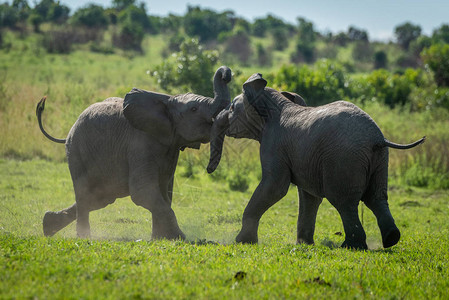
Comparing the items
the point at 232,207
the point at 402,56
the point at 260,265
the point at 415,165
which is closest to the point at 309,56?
the point at 402,56

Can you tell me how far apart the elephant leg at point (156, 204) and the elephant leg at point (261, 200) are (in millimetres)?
1044

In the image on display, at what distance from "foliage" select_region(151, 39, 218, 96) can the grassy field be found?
3766 mm

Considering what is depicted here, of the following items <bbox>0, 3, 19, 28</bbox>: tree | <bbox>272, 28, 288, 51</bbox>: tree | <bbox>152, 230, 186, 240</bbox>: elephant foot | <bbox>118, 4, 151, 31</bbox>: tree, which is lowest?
<bbox>152, 230, 186, 240</bbox>: elephant foot

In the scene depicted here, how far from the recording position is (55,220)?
9797 mm

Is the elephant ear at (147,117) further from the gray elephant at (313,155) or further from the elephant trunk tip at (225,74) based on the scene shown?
the elephant trunk tip at (225,74)

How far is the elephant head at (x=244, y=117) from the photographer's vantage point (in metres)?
9.19

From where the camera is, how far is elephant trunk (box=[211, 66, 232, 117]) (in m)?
9.15

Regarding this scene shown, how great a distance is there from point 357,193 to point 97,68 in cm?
4192

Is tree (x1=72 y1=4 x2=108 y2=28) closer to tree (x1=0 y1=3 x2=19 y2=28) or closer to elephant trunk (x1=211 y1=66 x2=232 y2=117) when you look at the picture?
tree (x1=0 y1=3 x2=19 y2=28)

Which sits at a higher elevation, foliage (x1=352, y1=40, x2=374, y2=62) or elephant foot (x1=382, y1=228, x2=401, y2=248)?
foliage (x1=352, y1=40, x2=374, y2=62)

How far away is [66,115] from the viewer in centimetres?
1988

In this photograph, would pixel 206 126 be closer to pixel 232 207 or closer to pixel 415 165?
pixel 232 207

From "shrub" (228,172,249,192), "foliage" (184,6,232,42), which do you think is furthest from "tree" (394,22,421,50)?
"shrub" (228,172,249,192)

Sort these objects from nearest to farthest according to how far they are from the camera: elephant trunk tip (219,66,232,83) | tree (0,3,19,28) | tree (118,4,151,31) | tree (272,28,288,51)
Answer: elephant trunk tip (219,66,232,83) → tree (0,3,19,28) → tree (118,4,151,31) → tree (272,28,288,51)
